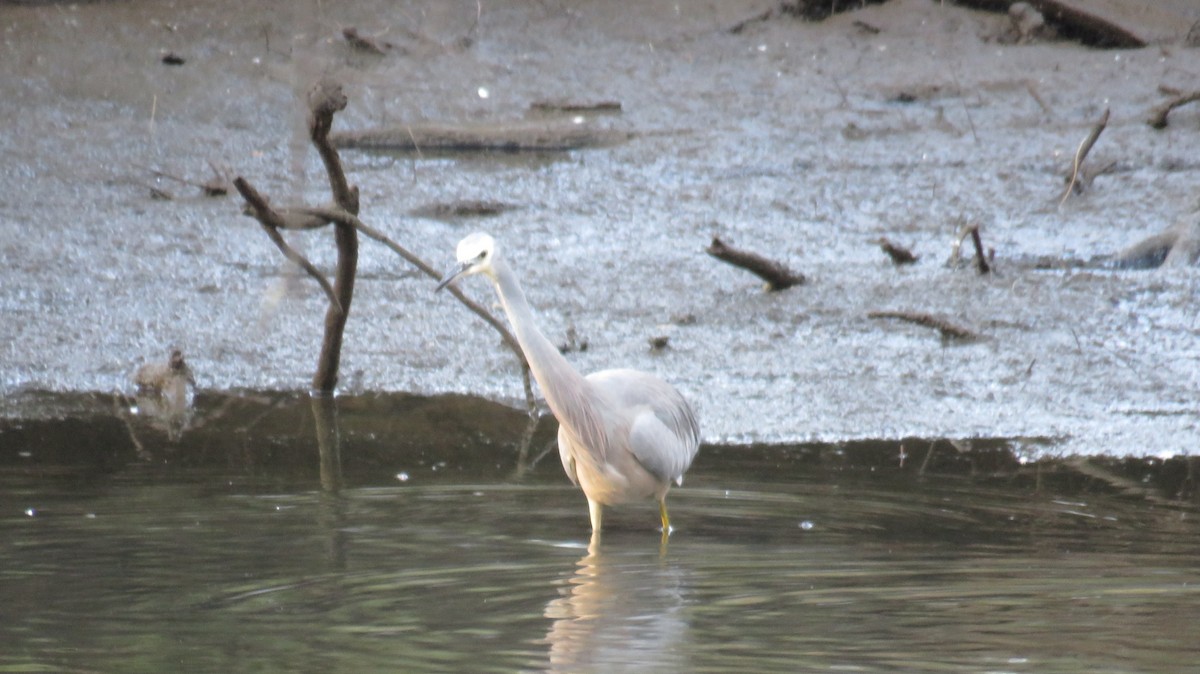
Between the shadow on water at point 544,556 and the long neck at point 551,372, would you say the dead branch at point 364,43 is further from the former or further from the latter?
the long neck at point 551,372

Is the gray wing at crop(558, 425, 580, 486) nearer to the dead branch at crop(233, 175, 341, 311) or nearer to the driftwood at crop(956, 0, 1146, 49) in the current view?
the dead branch at crop(233, 175, 341, 311)

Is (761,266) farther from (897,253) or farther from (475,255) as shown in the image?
(475,255)

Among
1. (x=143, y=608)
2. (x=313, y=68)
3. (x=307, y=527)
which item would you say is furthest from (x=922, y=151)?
(x=143, y=608)

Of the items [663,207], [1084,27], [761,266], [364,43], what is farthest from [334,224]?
[1084,27]

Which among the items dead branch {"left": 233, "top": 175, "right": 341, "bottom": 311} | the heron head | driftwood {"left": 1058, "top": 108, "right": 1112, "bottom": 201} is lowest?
the heron head

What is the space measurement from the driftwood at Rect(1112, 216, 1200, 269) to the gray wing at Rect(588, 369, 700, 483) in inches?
160

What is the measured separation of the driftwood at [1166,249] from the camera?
8938mm

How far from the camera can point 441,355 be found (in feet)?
27.1

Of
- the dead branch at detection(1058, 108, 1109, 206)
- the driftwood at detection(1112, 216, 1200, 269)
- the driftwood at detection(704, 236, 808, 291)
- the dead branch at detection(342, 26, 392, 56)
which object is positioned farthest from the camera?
the dead branch at detection(342, 26, 392, 56)

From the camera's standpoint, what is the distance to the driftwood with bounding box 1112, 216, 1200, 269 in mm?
8938

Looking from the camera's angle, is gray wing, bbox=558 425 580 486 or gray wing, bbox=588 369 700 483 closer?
gray wing, bbox=588 369 700 483

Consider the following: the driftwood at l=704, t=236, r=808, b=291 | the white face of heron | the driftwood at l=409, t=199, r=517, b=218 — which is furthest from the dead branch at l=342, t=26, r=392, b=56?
the white face of heron

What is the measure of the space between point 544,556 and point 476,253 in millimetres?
969

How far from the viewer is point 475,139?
12.0 meters
